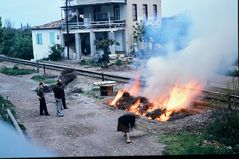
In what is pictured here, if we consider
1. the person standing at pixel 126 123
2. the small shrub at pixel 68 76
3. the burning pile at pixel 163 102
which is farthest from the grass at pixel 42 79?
the person standing at pixel 126 123

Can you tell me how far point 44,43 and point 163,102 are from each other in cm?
269

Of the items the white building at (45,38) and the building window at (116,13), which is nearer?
the building window at (116,13)

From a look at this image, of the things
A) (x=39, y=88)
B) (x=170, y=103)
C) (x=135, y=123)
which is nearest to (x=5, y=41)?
(x=39, y=88)

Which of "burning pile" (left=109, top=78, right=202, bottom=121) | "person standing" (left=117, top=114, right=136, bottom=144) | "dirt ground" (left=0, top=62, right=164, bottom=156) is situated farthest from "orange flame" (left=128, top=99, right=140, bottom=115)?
"person standing" (left=117, top=114, right=136, bottom=144)

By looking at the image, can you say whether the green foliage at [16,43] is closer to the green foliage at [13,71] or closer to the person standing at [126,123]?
the green foliage at [13,71]

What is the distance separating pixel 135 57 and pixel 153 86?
123 centimetres

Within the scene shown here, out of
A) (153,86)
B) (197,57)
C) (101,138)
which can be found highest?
(197,57)

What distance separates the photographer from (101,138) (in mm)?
6723

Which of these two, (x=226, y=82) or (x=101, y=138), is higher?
(x=226, y=82)

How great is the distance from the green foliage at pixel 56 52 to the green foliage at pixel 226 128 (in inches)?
104

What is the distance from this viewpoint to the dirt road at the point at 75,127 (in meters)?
6.31

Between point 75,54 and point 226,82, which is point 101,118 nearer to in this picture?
point 75,54

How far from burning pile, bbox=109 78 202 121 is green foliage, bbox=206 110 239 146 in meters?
1.08

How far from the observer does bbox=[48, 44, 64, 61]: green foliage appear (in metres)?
6.77
